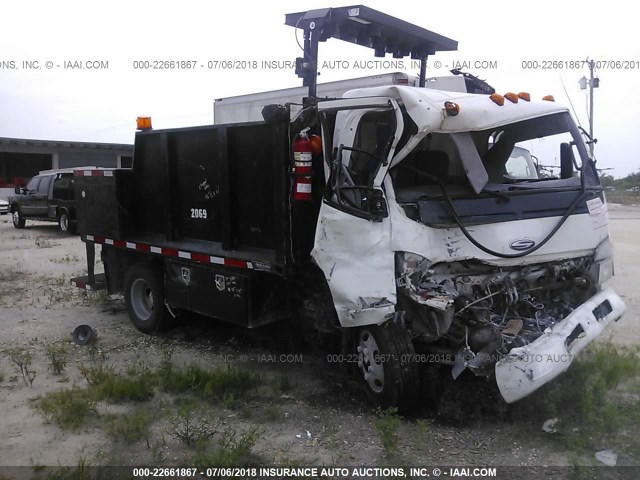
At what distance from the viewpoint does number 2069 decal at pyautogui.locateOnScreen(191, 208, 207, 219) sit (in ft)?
20.4

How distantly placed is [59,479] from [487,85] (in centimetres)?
693

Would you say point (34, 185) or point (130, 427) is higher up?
point (34, 185)

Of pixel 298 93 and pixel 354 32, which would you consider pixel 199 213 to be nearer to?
pixel 354 32

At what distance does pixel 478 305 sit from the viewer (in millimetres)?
4477

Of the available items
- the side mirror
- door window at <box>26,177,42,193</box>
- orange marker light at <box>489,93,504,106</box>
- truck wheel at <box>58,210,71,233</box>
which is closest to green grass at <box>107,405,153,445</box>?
orange marker light at <box>489,93,504,106</box>

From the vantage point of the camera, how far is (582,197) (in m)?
4.98

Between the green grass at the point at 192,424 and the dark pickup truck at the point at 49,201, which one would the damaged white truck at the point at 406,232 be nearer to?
the green grass at the point at 192,424

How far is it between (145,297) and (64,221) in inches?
481

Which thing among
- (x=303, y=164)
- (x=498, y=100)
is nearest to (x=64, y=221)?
(x=303, y=164)

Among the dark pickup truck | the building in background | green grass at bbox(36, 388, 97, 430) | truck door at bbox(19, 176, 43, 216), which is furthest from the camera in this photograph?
the building in background

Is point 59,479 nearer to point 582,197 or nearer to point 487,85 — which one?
point 582,197

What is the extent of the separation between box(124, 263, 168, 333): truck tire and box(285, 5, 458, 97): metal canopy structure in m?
2.85

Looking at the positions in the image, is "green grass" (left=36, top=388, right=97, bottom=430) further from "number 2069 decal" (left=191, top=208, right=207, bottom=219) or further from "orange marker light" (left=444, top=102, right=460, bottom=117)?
"orange marker light" (left=444, top=102, right=460, bottom=117)

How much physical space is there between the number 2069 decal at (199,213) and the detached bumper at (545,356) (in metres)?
3.43
